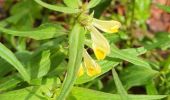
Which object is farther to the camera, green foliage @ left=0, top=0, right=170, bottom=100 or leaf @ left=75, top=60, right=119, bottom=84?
leaf @ left=75, top=60, right=119, bottom=84

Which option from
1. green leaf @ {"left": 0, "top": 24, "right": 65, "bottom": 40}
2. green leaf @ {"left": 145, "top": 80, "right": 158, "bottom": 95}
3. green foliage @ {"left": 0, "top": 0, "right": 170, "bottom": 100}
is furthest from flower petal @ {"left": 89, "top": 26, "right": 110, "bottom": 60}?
green leaf @ {"left": 145, "top": 80, "right": 158, "bottom": 95}

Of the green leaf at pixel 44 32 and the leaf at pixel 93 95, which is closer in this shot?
the green leaf at pixel 44 32

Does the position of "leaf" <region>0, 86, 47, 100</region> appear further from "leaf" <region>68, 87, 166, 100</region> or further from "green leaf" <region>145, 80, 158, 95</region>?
"green leaf" <region>145, 80, 158, 95</region>

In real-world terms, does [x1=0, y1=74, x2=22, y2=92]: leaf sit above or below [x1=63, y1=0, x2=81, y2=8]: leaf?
below

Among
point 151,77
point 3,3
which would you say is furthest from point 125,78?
point 3,3

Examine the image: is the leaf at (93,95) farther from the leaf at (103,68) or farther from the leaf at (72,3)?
the leaf at (72,3)

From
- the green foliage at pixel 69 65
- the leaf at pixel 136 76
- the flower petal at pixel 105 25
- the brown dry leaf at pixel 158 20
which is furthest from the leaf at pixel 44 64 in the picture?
the brown dry leaf at pixel 158 20

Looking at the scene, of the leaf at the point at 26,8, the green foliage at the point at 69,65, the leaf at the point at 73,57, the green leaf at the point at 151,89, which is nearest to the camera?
the leaf at the point at 73,57

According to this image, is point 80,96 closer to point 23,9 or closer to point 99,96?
point 99,96
